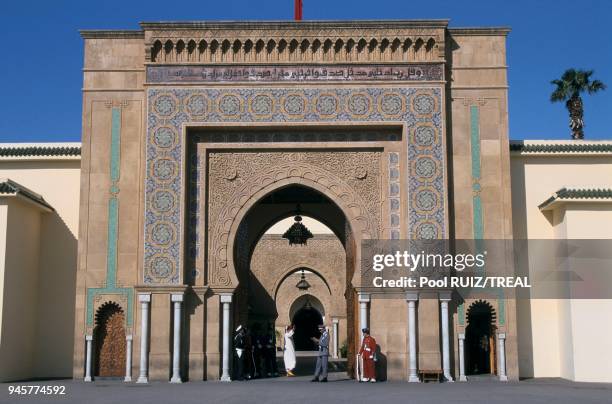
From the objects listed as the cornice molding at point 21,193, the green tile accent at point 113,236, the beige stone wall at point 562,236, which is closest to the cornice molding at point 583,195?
the beige stone wall at point 562,236

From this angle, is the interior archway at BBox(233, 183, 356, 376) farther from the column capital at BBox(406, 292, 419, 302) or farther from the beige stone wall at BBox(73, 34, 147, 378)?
the beige stone wall at BBox(73, 34, 147, 378)

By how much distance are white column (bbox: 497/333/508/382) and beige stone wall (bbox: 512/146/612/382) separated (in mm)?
793

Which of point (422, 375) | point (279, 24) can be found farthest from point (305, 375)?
point (279, 24)

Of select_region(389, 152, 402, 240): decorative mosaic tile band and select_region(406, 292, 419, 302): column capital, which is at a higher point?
select_region(389, 152, 402, 240): decorative mosaic tile band

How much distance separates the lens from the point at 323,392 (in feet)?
38.7

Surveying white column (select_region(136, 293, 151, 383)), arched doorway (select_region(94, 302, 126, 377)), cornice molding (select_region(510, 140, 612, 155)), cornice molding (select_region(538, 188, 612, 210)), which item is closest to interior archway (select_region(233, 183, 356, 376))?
white column (select_region(136, 293, 151, 383))

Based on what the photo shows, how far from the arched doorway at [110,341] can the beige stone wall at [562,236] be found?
22.7ft

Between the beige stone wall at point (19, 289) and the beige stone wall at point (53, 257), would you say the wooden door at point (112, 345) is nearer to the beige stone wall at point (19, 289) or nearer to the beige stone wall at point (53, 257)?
the beige stone wall at point (53, 257)

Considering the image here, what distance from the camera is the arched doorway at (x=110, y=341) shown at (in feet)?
46.9

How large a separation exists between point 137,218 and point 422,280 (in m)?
4.97

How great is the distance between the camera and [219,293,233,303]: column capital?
14.3 meters

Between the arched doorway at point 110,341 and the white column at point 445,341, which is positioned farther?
the arched doorway at point 110,341

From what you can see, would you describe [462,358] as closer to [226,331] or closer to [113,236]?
[226,331]


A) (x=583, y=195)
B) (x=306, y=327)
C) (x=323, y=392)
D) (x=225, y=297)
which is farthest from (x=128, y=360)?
(x=306, y=327)
